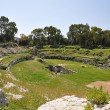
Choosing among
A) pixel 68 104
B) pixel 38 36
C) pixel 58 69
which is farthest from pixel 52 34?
pixel 68 104

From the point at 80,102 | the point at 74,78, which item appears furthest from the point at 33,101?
the point at 74,78

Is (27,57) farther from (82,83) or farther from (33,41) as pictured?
(33,41)

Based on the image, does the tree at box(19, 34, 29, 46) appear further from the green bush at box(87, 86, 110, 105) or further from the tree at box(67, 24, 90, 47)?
the green bush at box(87, 86, 110, 105)

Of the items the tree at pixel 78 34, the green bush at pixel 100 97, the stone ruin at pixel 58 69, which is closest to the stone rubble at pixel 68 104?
the green bush at pixel 100 97

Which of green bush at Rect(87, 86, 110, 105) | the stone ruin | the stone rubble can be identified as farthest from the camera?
the stone ruin

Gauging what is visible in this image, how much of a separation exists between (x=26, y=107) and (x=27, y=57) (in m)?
67.9

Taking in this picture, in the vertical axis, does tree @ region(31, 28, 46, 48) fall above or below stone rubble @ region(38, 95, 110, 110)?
above

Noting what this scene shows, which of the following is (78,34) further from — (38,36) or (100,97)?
(100,97)

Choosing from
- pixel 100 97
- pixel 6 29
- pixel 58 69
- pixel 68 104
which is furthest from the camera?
pixel 6 29

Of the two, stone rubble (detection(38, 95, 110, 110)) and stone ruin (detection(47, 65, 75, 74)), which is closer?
stone rubble (detection(38, 95, 110, 110))

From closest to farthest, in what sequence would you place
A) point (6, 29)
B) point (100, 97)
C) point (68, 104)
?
point (100, 97) → point (68, 104) → point (6, 29)

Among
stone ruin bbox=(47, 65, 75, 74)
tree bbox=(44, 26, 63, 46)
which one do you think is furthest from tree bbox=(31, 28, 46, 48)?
stone ruin bbox=(47, 65, 75, 74)

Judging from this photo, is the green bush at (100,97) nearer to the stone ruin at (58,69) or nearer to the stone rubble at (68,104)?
the stone rubble at (68,104)

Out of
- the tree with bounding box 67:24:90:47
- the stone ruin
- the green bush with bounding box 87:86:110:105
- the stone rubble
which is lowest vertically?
the stone ruin
